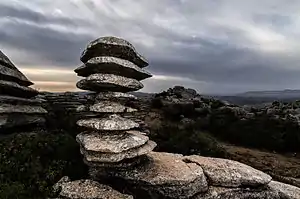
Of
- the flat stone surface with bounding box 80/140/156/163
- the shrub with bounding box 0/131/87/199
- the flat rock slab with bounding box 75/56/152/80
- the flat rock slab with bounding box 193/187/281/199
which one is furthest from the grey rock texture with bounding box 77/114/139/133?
the flat rock slab with bounding box 193/187/281/199

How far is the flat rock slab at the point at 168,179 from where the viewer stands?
35.5 feet

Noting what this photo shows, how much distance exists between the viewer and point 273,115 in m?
21.1

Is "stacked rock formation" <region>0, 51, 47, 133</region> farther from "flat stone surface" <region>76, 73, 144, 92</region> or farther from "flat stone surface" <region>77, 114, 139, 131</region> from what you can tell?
"flat stone surface" <region>77, 114, 139, 131</region>

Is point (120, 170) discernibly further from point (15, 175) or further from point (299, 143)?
point (299, 143)

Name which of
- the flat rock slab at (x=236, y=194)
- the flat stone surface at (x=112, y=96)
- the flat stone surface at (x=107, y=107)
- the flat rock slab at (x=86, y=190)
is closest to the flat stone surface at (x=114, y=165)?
the flat rock slab at (x=86, y=190)

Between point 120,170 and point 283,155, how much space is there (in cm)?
1168

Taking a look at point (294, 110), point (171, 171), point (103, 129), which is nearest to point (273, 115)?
point (294, 110)

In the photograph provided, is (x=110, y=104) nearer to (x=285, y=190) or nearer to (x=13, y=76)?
(x=13, y=76)

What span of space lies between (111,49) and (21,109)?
17.4 ft

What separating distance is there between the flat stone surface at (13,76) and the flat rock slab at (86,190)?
594 cm

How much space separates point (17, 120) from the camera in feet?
48.0

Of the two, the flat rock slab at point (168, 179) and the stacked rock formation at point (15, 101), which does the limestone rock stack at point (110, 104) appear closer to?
the flat rock slab at point (168, 179)

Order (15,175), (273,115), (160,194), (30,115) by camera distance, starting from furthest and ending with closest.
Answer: (273,115) → (30,115) → (15,175) → (160,194)

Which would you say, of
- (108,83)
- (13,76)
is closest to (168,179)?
(108,83)
